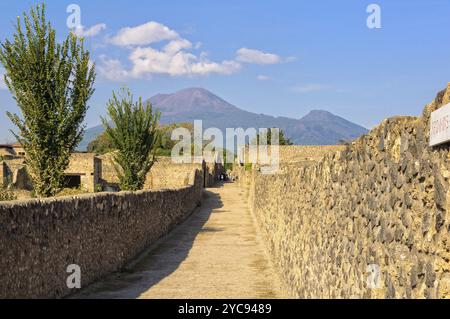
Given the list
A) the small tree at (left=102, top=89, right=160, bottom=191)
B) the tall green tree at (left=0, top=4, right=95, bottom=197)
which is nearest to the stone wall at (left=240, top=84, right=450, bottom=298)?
the tall green tree at (left=0, top=4, right=95, bottom=197)

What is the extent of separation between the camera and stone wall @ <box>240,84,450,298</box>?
3.37 meters

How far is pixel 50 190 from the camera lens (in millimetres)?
21484

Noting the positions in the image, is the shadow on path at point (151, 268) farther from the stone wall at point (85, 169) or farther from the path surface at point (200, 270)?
the stone wall at point (85, 169)

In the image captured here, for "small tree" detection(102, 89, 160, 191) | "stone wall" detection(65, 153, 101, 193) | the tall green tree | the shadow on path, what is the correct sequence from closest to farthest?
the shadow on path < the tall green tree < "small tree" detection(102, 89, 160, 191) < "stone wall" detection(65, 153, 101, 193)

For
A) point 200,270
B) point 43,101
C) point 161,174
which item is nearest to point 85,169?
point 161,174

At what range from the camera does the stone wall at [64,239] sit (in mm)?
6992

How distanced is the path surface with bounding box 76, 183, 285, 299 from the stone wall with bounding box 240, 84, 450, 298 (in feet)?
9.01

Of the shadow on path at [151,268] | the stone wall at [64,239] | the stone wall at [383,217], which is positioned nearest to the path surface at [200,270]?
the shadow on path at [151,268]

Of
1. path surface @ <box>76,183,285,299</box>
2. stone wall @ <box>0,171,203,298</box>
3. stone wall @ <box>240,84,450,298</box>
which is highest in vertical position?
stone wall @ <box>240,84,450,298</box>

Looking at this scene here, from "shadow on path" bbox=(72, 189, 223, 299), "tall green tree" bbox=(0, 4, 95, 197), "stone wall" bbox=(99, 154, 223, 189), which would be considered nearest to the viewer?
"shadow on path" bbox=(72, 189, 223, 299)

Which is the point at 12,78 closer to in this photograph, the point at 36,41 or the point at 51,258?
the point at 36,41

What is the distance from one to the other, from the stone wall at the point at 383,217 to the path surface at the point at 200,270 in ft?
9.01

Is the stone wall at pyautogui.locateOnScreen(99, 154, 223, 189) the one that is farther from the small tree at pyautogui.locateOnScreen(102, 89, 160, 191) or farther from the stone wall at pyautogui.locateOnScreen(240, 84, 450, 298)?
the stone wall at pyautogui.locateOnScreen(240, 84, 450, 298)
